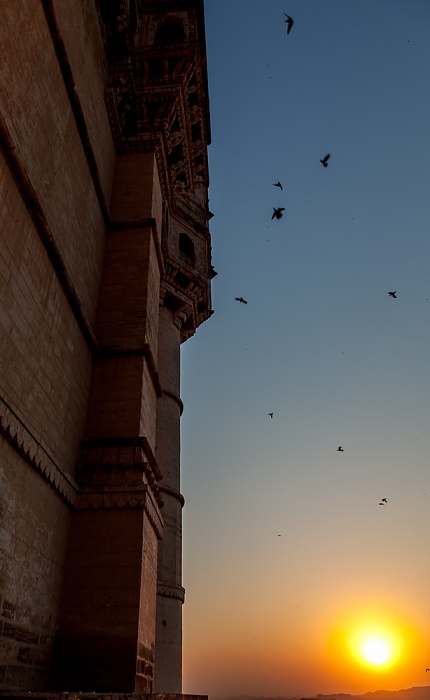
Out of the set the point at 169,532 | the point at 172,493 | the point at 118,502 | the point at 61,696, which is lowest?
the point at 61,696

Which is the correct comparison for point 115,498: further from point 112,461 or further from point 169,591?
point 169,591

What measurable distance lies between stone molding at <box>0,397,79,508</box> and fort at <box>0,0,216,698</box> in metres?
0.02

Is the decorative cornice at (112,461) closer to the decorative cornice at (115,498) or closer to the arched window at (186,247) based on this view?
the decorative cornice at (115,498)

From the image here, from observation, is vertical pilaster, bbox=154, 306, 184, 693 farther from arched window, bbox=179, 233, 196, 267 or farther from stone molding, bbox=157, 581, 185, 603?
arched window, bbox=179, 233, 196, 267

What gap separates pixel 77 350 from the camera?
6.61 m

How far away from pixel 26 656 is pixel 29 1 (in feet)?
21.0

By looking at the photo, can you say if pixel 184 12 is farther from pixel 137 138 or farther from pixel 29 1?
pixel 29 1

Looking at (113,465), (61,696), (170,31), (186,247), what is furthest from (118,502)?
(186,247)

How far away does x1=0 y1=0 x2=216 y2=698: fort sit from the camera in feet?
15.6

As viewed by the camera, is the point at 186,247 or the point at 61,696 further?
the point at 186,247

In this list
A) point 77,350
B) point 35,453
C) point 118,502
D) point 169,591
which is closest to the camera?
point 35,453

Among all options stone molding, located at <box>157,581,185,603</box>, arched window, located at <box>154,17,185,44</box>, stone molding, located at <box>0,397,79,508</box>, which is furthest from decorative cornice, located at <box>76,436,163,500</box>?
arched window, located at <box>154,17,185,44</box>

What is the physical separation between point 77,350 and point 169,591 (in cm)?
696

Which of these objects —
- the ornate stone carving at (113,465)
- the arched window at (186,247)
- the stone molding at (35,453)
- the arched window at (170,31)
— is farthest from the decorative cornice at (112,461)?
the arched window at (186,247)
